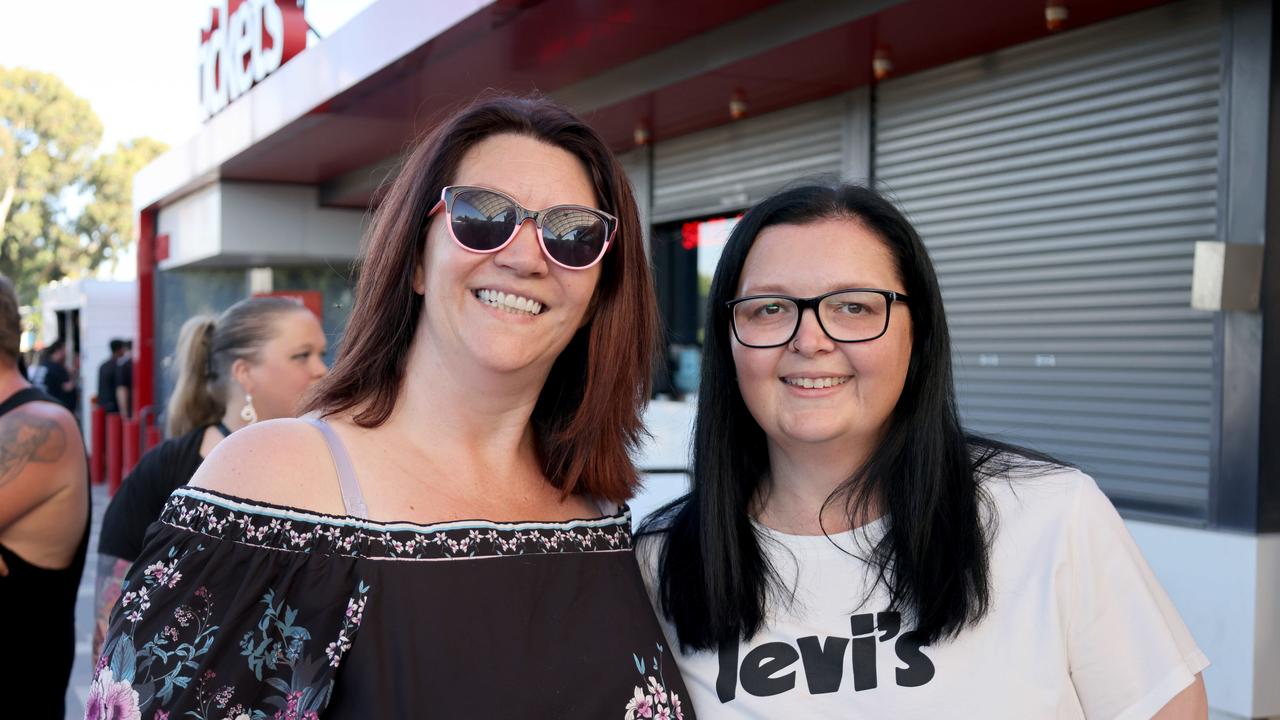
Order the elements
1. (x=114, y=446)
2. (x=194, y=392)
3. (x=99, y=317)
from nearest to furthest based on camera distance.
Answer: (x=194, y=392) → (x=114, y=446) → (x=99, y=317)

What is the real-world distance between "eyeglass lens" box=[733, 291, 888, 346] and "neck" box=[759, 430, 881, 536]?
221 millimetres

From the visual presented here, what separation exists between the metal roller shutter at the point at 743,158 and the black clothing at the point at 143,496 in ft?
15.3

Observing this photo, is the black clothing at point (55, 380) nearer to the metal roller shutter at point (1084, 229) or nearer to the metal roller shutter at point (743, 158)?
the metal roller shutter at point (743, 158)

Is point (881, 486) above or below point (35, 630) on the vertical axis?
above

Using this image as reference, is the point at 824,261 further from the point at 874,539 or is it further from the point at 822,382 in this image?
the point at 874,539

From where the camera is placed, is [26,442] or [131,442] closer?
[26,442]

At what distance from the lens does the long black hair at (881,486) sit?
199 centimetres

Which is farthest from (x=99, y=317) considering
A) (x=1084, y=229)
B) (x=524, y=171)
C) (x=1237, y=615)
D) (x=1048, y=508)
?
(x=1048, y=508)

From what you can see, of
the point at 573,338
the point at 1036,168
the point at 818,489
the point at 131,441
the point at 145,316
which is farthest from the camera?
the point at 145,316

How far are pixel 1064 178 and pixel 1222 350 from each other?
1389mm

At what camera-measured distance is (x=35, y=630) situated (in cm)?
333

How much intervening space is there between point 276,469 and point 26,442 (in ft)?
6.47

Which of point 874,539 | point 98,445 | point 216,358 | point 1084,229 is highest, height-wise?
point 1084,229

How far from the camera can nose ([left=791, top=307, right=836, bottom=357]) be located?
80.7 inches
